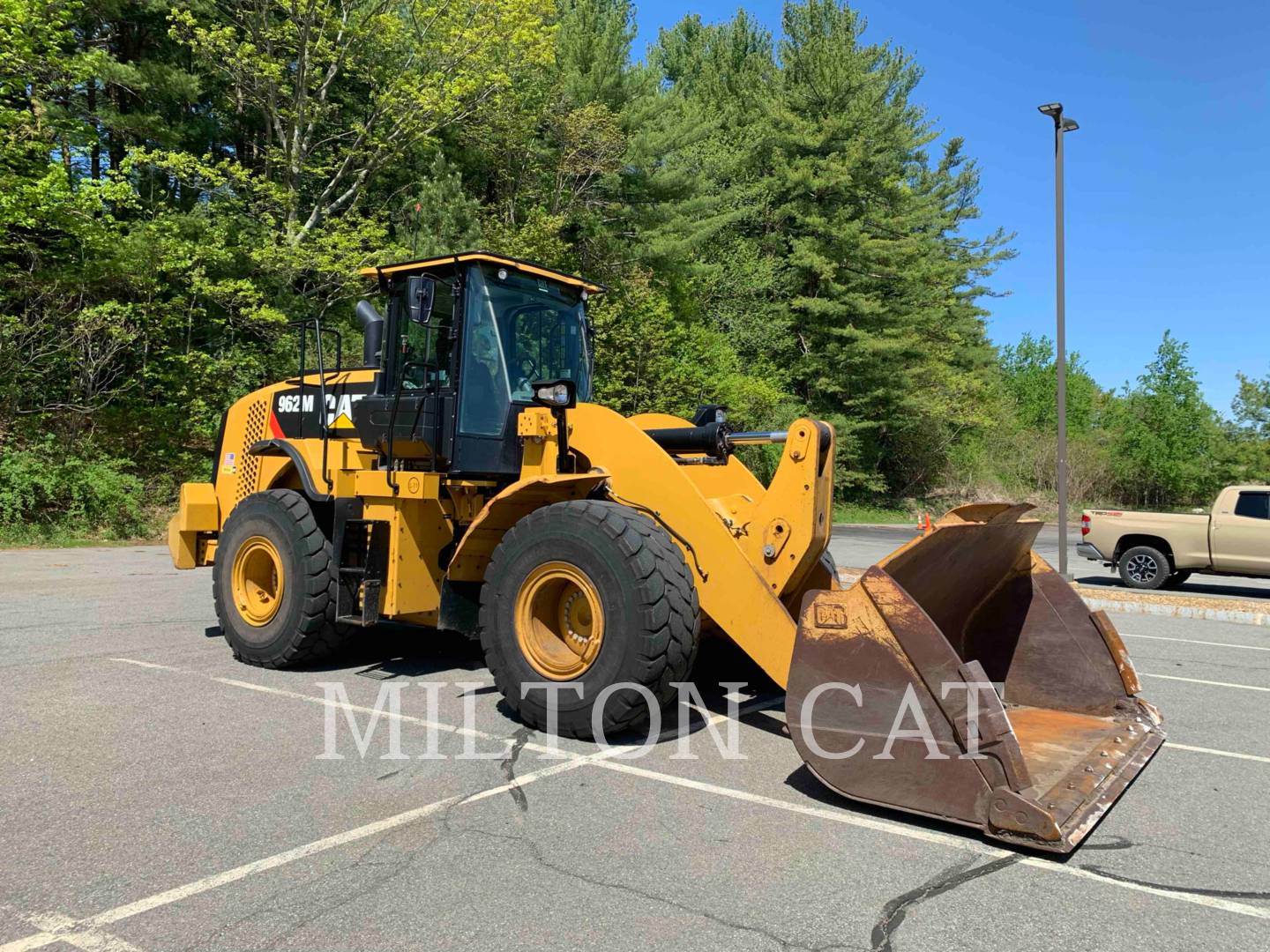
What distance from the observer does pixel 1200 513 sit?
14914mm

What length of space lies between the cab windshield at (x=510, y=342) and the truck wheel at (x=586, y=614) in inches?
47.7

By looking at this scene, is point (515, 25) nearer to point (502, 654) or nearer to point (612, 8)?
point (612, 8)

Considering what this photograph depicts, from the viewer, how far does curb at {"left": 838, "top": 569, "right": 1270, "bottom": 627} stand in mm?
11469

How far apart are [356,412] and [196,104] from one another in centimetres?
2359

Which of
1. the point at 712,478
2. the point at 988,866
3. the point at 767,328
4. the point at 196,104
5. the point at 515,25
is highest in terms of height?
the point at 515,25

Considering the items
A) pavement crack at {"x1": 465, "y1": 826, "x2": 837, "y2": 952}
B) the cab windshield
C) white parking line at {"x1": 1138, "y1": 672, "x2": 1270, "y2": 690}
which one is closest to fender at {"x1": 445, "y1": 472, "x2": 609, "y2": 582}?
the cab windshield

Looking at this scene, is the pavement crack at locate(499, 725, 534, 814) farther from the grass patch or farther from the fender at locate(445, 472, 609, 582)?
the grass patch

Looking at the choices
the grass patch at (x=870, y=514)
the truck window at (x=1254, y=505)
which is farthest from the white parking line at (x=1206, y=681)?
the grass patch at (x=870, y=514)

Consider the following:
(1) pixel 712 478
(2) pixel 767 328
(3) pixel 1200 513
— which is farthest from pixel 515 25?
(1) pixel 712 478

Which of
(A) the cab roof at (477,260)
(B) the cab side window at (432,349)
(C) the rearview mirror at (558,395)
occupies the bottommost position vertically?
(C) the rearview mirror at (558,395)

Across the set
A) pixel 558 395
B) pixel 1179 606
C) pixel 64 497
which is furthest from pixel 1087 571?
pixel 64 497

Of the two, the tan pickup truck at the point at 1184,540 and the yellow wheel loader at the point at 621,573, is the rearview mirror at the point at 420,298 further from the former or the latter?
the tan pickup truck at the point at 1184,540

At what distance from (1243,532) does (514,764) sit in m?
13.9

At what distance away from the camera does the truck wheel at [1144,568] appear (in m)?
15.2
